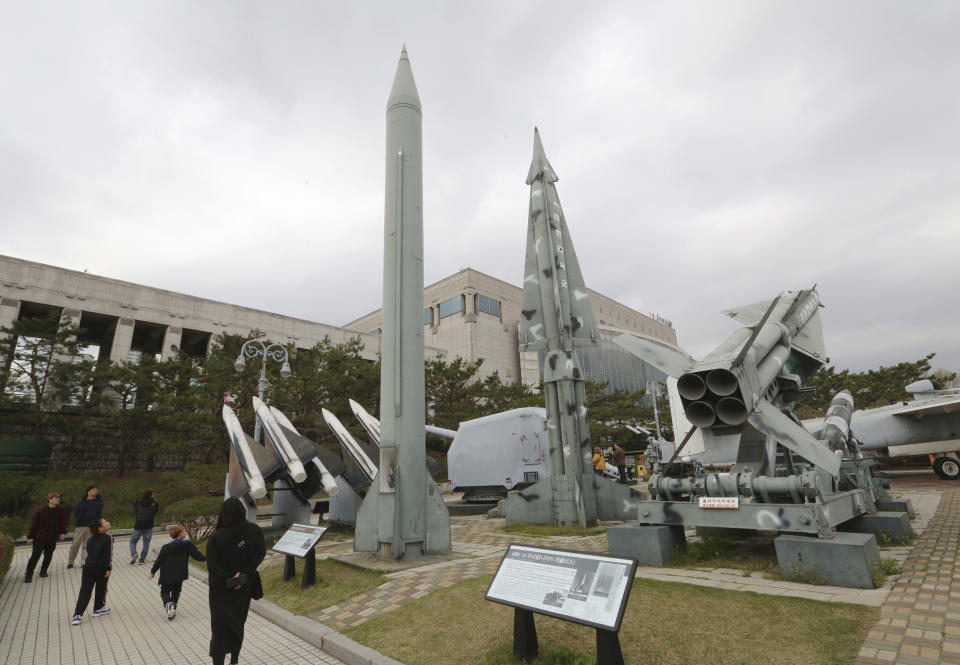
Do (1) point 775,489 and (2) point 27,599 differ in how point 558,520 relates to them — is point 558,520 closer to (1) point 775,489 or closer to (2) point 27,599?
(1) point 775,489

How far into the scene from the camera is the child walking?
612 cm

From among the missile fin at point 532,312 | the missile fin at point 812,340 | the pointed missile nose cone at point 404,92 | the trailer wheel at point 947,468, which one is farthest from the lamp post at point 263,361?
the trailer wheel at point 947,468

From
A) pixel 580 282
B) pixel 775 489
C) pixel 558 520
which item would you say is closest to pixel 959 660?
pixel 775 489

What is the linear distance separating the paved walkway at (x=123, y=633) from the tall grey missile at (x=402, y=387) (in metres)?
2.41

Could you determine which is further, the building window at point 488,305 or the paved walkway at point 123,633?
the building window at point 488,305

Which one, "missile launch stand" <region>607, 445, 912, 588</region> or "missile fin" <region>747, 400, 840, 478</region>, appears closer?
"missile launch stand" <region>607, 445, 912, 588</region>

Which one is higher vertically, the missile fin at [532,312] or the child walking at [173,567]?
the missile fin at [532,312]

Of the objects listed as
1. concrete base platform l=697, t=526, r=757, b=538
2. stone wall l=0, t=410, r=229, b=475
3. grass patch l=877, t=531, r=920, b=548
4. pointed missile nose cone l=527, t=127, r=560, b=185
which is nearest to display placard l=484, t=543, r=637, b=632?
concrete base platform l=697, t=526, r=757, b=538

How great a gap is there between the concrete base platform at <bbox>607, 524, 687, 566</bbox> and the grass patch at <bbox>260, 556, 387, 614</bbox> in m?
3.49

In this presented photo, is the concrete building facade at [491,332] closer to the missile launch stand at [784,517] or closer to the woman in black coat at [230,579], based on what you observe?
the missile launch stand at [784,517]

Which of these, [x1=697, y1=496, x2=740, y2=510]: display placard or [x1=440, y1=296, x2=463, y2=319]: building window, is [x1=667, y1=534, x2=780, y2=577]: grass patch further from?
[x1=440, y1=296, x2=463, y2=319]: building window

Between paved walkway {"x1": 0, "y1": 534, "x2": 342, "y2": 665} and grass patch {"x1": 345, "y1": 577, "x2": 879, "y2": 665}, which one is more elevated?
grass patch {"x1": 345, "y1": 577, "x2": 879, "y2": 665}

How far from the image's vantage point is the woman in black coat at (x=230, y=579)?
3.99 metres

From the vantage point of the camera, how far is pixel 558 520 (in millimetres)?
10836
